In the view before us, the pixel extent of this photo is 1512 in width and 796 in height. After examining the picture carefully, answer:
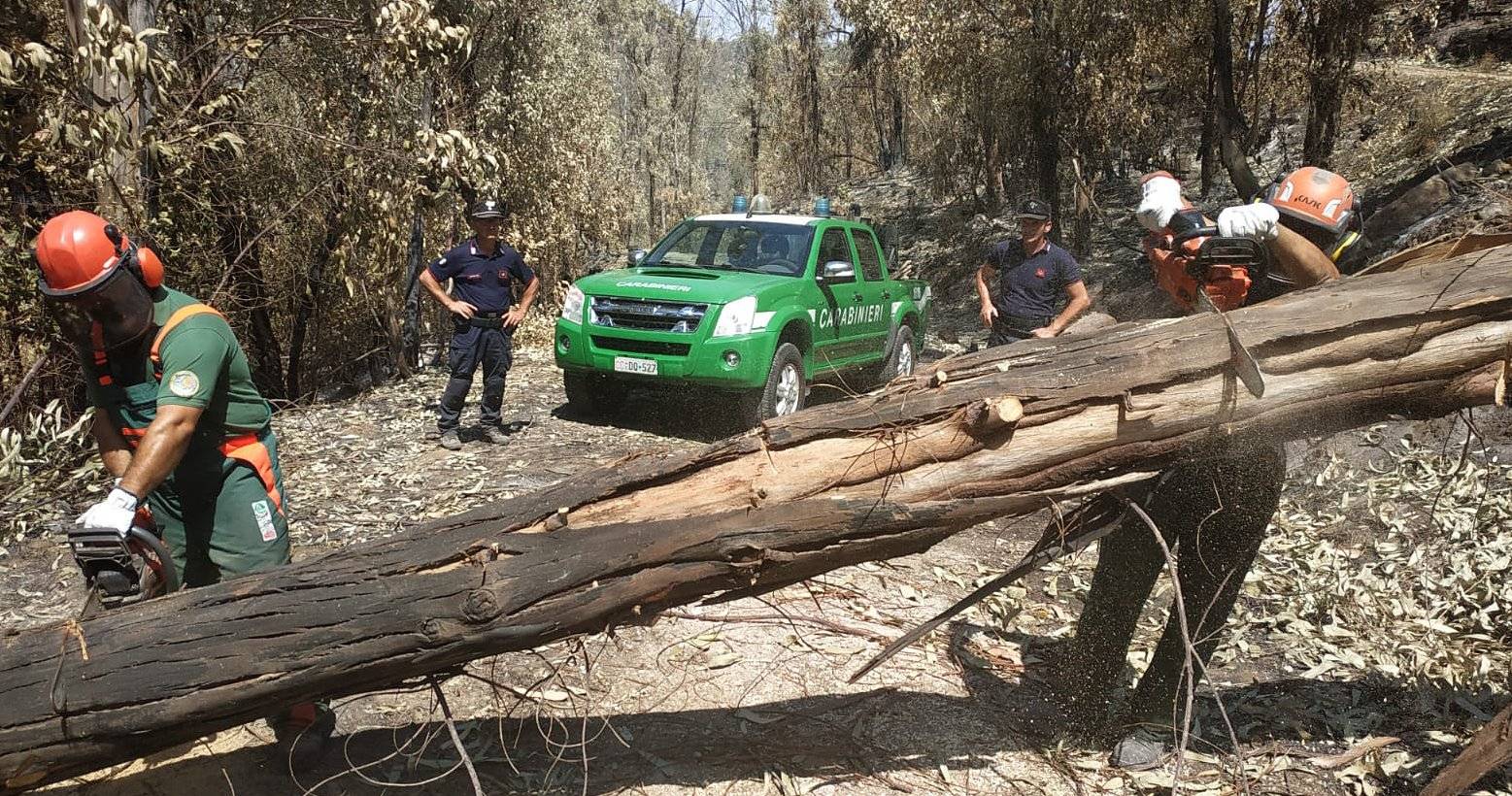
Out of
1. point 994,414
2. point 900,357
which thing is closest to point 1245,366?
point 994,414

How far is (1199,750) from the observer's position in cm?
385

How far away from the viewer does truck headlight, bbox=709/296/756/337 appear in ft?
23.6

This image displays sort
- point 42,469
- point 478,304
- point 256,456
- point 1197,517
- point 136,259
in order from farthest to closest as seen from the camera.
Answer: point 478,304, point 42,469, point 1197,517, point 256,456, point 136,259

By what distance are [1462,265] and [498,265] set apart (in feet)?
19.5

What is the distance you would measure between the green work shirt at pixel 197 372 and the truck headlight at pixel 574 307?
4.36 metres

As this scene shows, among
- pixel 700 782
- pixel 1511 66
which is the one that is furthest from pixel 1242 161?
pixel 700 782

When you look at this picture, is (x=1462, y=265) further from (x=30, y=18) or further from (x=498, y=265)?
(x=30, y=18)

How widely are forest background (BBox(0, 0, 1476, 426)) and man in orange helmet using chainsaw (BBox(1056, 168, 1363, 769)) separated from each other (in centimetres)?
593

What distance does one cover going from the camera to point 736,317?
23.7 ft

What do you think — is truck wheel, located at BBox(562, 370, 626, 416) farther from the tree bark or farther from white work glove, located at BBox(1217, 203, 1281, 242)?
the tree bark

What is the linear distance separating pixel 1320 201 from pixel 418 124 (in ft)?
30.4

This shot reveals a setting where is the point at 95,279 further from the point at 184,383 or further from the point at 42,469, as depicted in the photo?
the point at 42,469

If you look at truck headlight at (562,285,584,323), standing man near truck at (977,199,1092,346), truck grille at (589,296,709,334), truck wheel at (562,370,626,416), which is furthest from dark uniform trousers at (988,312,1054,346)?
truck headlight at (562,285,584,323)

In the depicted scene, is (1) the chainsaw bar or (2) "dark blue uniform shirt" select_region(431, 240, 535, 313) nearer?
(1) the chainsaw bar
